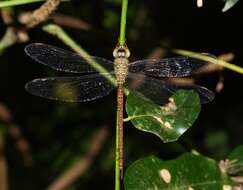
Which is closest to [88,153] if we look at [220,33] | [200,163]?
[220,33]

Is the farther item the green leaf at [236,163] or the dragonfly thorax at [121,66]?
the dragonfly thorax at [121,66]

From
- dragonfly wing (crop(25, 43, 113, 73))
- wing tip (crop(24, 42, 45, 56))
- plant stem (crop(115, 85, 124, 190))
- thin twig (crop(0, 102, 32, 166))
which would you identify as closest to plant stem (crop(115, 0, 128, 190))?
plant stem (crop(115, 85, 124, 190))

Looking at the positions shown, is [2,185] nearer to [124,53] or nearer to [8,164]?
[8,164]

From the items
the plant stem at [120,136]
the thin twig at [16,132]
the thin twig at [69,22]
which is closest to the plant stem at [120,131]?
the plant stem at [120,136]

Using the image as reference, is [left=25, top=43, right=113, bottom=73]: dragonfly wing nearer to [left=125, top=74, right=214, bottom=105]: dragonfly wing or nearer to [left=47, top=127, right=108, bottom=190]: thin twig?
[left=125, top=74, right=214, bottom=105]: dragonfly wing

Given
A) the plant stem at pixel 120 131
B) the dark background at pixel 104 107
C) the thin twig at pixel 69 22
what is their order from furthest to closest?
Answer: the dark background at pixel 104 107 → the thin twig at pixel 69 22 → the plant stem at pixel 120 131

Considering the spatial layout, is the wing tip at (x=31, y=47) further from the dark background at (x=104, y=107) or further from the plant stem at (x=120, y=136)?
the dark background at (x=104, y=107)
